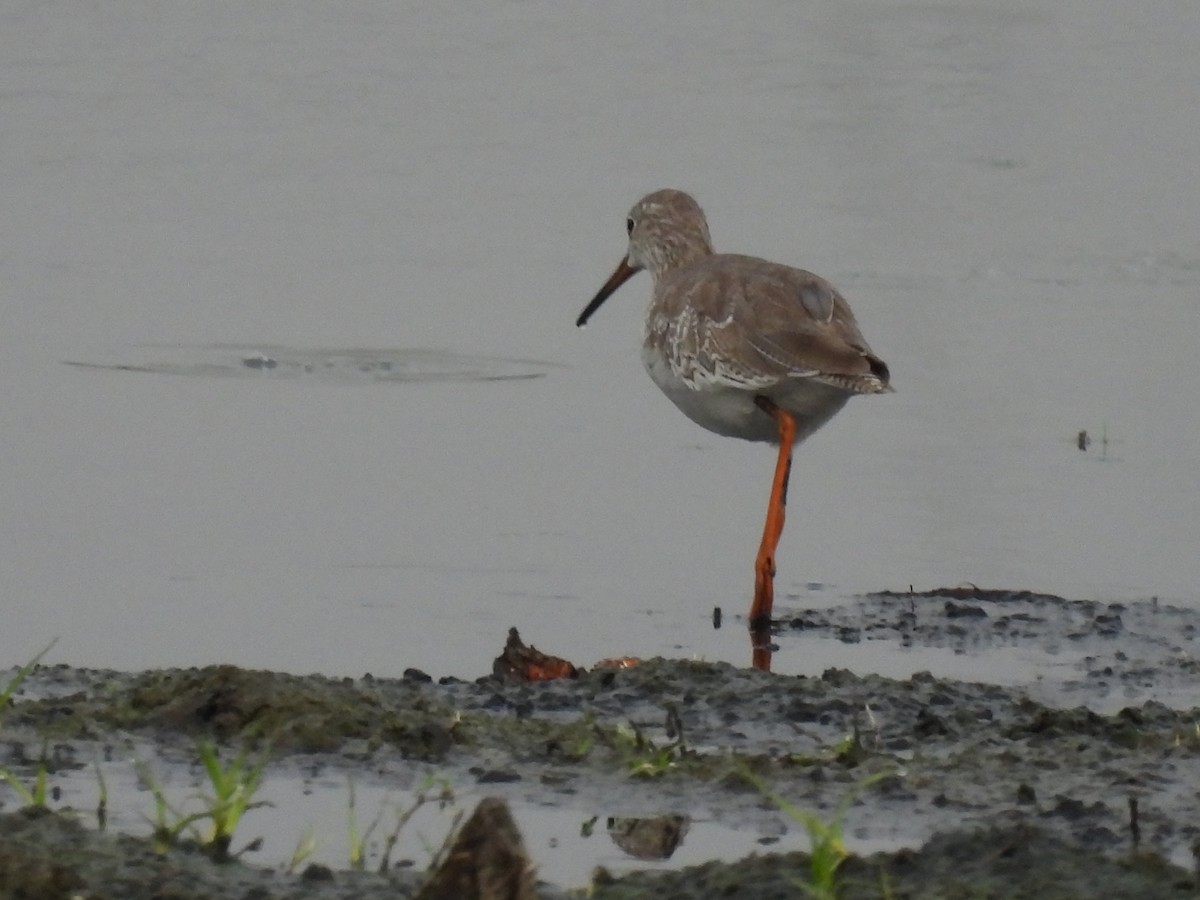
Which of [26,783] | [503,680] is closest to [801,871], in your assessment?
[26,783]

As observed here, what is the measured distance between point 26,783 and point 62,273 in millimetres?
6217

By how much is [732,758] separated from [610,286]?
4606 millimetres

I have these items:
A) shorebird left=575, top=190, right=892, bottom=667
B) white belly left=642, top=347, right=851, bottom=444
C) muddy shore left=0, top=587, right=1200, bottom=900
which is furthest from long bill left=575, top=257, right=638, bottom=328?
muddy shore left=0, top=587, right=1200, bottom=900

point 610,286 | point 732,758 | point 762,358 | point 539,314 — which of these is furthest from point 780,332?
point 539,314

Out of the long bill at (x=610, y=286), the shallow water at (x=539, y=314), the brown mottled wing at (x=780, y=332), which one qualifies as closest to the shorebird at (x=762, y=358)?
the brown mottled wing at (x=780, y=332)

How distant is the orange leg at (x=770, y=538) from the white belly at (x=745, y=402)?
51mm

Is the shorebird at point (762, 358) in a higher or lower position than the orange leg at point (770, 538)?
higher

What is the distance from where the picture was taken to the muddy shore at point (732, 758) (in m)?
3.73

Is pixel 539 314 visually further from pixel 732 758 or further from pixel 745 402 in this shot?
pixel 732 758

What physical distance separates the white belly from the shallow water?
351 millimetres

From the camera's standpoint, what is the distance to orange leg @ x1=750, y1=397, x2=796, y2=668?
650 cm

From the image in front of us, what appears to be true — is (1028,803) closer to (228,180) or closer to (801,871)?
(801,871)

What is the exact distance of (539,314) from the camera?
392 inches

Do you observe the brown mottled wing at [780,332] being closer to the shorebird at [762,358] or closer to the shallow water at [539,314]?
the shorebird at [762,358]
